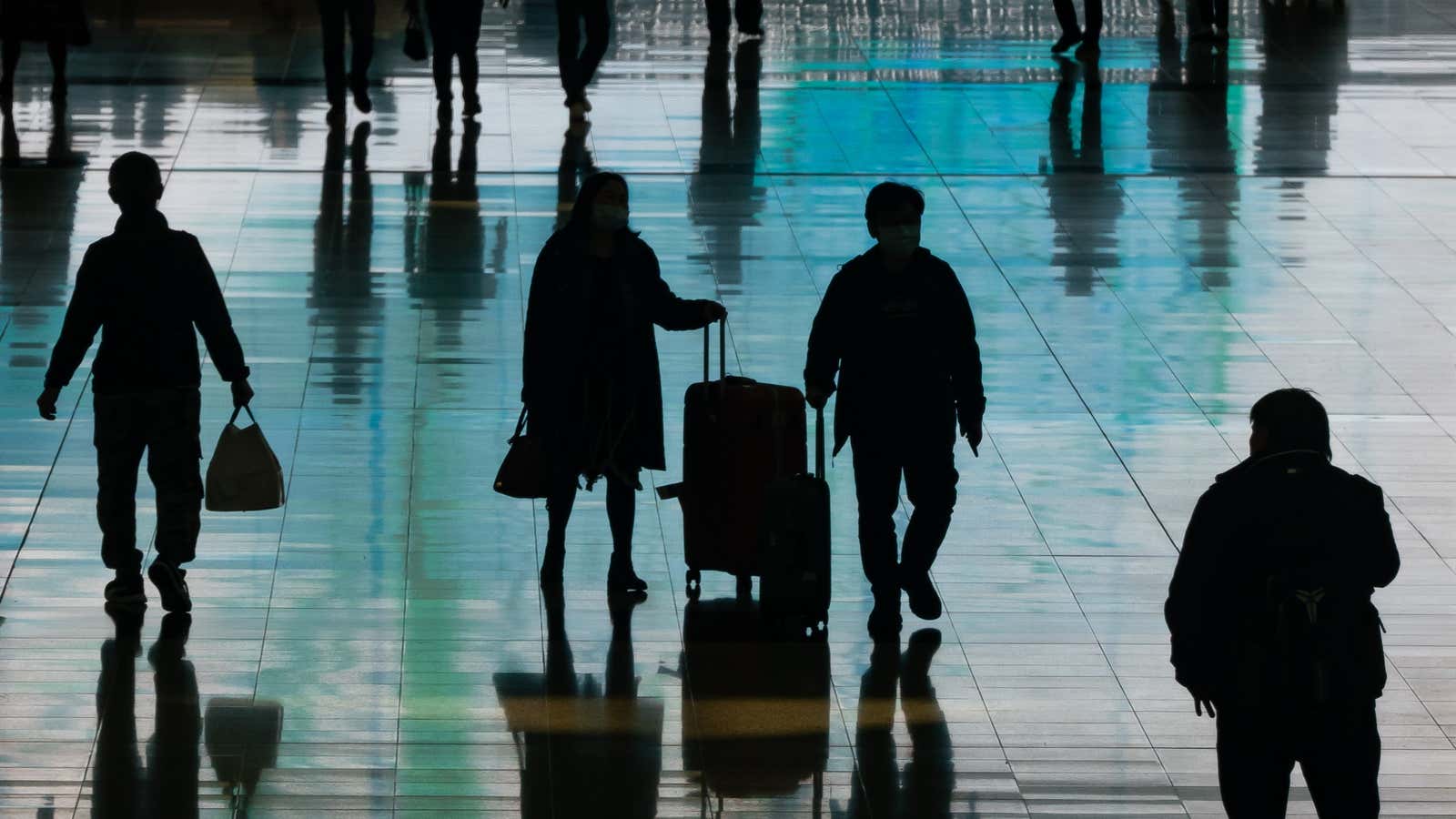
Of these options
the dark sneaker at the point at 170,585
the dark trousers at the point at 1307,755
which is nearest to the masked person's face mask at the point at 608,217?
the dark sneaker at the point at 170,585

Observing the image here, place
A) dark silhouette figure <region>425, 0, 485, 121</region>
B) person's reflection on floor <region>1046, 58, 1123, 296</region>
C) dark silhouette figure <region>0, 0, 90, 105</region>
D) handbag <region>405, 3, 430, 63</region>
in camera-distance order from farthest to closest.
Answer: handbag <region>405, 3, 430, 63</region> < dark silhouette figure <region>0, 0, 90, 105</region> < dark silhouette figure <region>425, 0, 485, 121</region> < person's reflection on floor <region>1046, 58, 1123, 296</region>

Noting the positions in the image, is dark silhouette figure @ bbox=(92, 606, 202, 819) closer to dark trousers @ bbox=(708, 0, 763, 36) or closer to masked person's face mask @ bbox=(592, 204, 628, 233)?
masked person's face mask @ bbox=(592, 204, 628, 233)

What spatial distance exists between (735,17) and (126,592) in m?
14.9

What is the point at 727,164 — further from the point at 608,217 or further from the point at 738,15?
the point at 608,217

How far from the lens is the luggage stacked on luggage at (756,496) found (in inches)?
307

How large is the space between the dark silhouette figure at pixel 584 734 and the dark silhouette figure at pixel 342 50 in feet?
32.8

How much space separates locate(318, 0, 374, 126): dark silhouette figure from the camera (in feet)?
56.3

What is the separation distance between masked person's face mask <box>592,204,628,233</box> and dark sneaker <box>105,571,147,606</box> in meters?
1.96

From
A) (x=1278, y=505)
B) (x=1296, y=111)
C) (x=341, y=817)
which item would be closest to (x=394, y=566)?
(x=341, y=817)

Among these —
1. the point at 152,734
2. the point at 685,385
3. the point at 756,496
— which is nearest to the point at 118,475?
the point at 152,734

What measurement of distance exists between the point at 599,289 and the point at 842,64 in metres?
12.2

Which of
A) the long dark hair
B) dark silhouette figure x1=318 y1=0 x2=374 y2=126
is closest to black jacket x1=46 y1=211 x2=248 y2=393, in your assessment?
the long dark hair

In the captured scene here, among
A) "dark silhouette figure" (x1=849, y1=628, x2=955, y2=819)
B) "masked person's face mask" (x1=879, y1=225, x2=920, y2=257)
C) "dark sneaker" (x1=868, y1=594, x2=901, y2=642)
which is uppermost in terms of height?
"masked person's face mask" (x1=879, y1=225, x2=920, y2=257)

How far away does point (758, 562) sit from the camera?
319 inches
